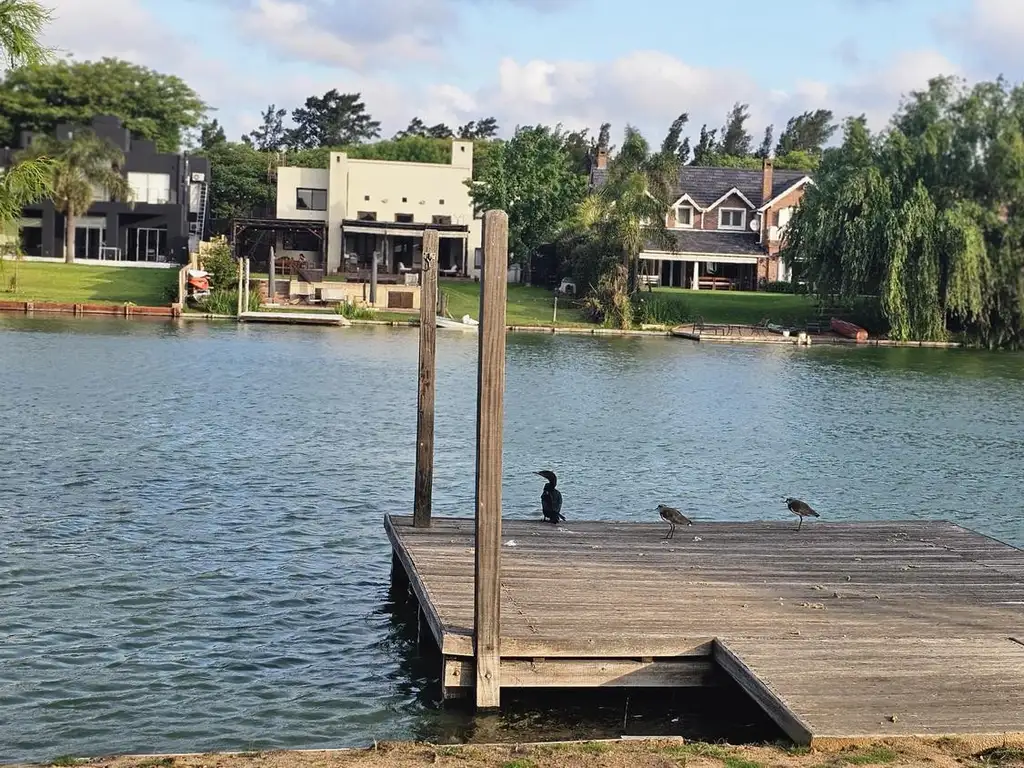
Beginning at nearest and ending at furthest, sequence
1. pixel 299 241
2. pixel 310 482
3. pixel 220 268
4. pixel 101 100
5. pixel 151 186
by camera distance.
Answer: pixel 310 482
pixel 220 268
pixel 151 186
pixel 299 241
pixel 101 100

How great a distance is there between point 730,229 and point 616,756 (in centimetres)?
7326

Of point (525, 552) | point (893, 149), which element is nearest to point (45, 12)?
point (525, 552)

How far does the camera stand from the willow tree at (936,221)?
188 feet

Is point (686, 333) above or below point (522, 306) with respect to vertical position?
below

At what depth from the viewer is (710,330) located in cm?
6166

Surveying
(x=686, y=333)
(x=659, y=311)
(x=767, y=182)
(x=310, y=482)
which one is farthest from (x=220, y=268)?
(x=310, y=482)

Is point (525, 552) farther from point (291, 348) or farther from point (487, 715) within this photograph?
point (291, 348)

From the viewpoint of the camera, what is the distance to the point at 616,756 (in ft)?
30.3

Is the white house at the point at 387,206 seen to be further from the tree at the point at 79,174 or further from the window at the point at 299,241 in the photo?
the tree at the point at 79,174

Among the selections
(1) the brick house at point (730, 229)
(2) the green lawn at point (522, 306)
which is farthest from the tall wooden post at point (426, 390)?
(1) the brick house at point (730, 229)

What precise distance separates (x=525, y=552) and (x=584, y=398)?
22635mm

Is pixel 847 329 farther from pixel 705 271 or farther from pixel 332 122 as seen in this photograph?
pixel 332 122

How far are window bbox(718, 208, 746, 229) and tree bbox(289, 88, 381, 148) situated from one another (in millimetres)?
65933

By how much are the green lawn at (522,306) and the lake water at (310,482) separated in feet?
36.3
